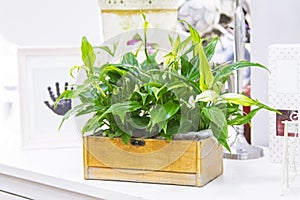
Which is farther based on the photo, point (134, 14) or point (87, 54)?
point (134, 14)

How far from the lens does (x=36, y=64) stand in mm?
1521

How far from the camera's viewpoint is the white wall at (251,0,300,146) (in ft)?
4.61

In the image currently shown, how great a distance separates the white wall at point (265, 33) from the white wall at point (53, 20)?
598 mm

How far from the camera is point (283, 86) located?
48.8 inches

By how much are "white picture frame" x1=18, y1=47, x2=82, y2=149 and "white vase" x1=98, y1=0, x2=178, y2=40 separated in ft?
0.36

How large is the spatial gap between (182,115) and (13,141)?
0.64 metres

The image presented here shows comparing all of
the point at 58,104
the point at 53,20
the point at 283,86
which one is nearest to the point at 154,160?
the point at 283,86

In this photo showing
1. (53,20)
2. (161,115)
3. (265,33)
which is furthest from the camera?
(53,20)

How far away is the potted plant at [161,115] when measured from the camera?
1086mm

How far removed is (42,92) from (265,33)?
1.85ft

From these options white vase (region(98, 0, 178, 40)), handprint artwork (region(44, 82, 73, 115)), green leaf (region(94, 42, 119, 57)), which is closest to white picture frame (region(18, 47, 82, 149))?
handprint artwork (region(44, 82, 73, 115))

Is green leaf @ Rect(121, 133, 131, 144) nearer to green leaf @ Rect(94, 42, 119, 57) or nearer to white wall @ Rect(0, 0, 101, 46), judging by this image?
green leaf @ Rect(94, 42, 119, 57)

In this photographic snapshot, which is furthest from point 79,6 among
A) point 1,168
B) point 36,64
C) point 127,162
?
point 127,162

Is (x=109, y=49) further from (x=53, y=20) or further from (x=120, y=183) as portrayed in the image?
(x=53, y=20)
